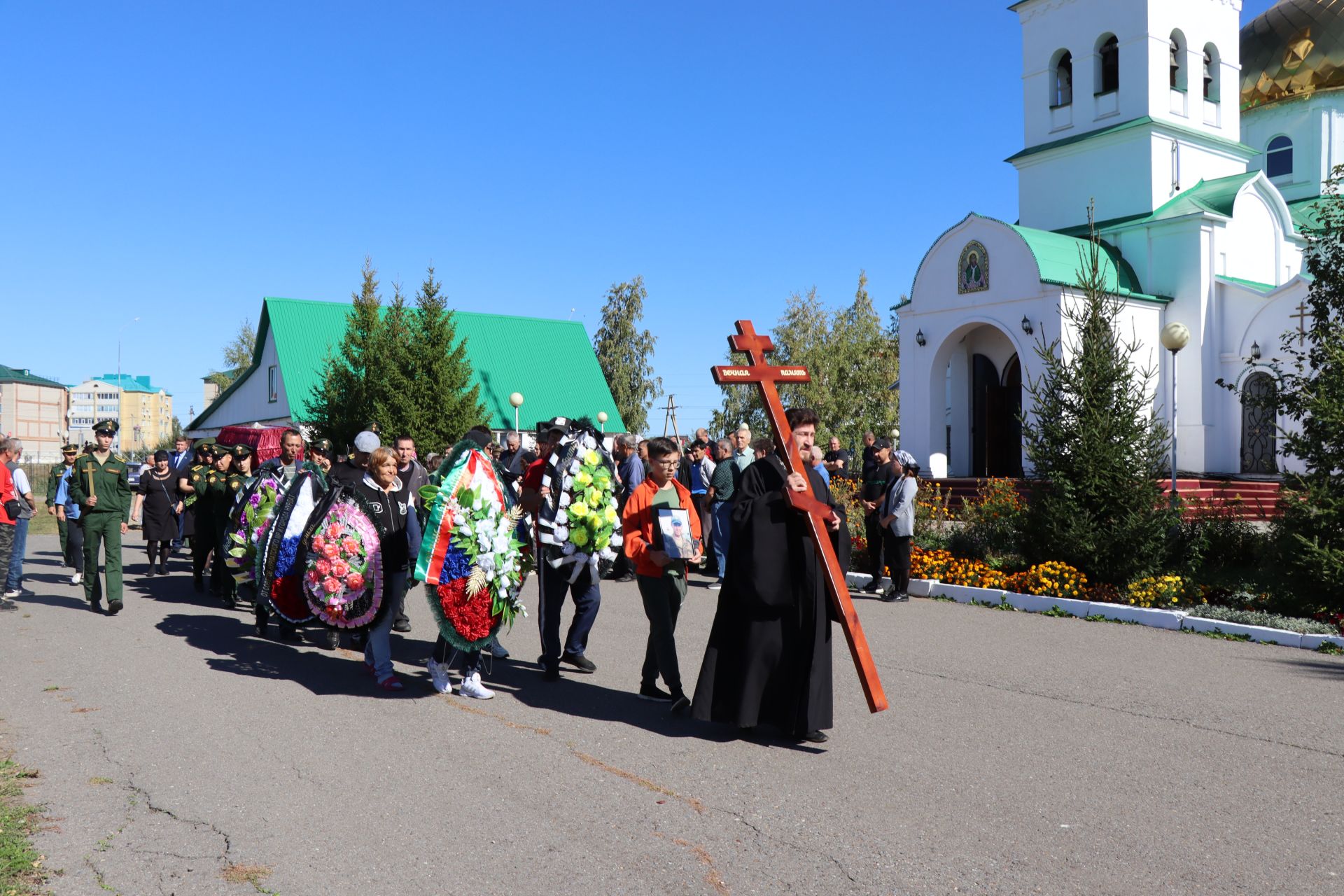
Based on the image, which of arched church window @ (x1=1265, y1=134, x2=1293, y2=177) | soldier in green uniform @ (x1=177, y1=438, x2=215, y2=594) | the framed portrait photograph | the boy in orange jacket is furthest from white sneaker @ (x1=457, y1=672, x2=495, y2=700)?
arched church window @ (x1=1265, y1=134, x2=1293, y2=177)

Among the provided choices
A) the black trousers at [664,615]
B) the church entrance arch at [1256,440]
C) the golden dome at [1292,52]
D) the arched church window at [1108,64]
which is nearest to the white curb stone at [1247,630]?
the black trousers at [664,615]

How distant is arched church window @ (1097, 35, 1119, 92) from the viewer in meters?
26.5

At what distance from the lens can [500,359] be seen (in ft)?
138

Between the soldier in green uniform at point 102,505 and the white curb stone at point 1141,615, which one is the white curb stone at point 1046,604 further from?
the soldier in green uniform at point 102,505

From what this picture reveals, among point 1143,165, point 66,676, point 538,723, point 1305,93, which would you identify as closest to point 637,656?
point 538,723

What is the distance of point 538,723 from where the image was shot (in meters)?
6.62

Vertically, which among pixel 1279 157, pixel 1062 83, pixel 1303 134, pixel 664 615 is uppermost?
pixel 1062 83

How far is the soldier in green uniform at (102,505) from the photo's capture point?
11070 mm

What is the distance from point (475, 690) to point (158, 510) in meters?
9.46

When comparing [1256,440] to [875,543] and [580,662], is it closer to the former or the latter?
[875,543]

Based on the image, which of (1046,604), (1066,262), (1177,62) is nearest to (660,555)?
(1046,604)

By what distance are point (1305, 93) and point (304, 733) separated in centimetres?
3279

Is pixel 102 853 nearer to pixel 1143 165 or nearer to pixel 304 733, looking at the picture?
pixel 304 733

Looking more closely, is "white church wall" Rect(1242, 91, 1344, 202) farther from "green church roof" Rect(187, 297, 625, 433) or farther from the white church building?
"green church roof" Rect(187, 297, 625, 433)
